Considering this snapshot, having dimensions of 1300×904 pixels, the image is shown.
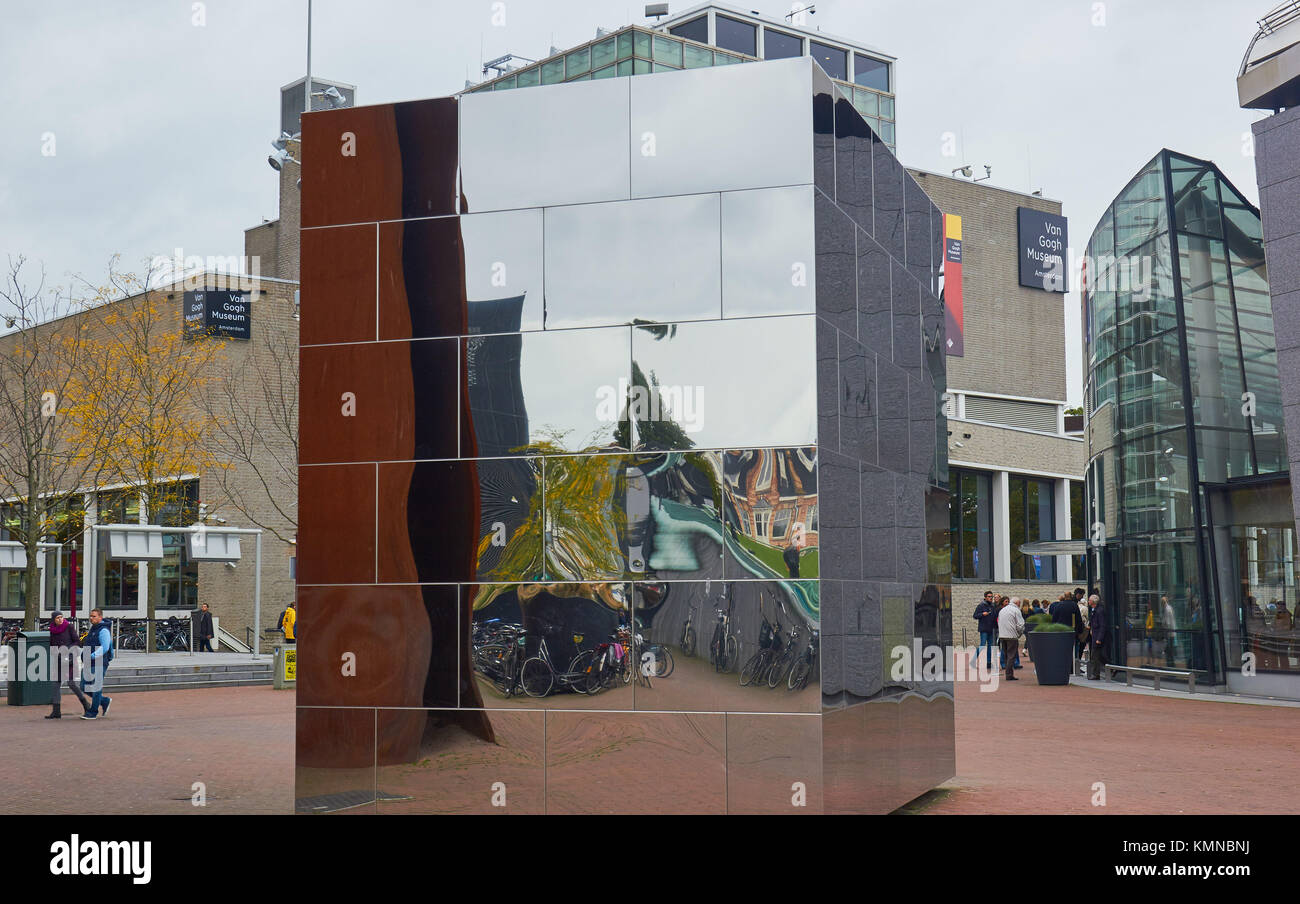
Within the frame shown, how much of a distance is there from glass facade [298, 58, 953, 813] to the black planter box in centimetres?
1769

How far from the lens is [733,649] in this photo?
8609 millimetres

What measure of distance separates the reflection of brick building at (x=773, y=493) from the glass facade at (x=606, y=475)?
0.6 inches

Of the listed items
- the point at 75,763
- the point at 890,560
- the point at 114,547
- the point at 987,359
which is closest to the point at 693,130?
the point at 890,560

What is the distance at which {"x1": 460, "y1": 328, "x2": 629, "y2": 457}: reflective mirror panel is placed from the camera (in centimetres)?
902

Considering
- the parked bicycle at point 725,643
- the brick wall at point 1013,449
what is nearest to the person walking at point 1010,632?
the brick wall at point 1013,449

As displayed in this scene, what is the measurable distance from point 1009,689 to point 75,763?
16976 mm

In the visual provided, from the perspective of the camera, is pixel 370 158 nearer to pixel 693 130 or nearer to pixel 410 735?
pixel 693 130

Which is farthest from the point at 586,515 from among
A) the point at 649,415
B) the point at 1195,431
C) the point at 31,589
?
the point at 31,589

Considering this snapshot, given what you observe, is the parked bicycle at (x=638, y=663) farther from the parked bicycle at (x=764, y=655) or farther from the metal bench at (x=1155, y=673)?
the metal bench at (x=1155, y=673)

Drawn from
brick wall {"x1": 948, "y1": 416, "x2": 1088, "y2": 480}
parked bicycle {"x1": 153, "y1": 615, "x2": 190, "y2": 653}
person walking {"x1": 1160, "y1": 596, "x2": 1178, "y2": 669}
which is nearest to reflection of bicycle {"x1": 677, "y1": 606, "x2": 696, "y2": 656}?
person walking {"x1": 1160, "y1": 596, "x2": 1178, "y2": 669}

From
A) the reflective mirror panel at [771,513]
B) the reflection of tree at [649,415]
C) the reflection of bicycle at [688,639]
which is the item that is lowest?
the reflection of bicycle at [688,639]

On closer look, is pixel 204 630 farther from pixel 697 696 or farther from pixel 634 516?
pixel 697 696

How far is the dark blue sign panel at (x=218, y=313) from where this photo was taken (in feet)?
140

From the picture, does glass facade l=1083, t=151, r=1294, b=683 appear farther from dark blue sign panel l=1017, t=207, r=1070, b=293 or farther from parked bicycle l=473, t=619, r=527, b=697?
dark blue sign panel l=1017, t=207, r=1070, b=293
